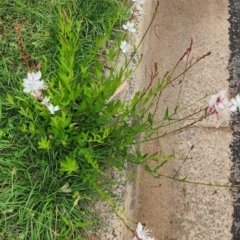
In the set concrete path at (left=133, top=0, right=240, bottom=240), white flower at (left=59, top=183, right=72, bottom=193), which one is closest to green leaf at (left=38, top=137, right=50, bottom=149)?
white flower at (left=59, top=183, right=72, bottom=193)

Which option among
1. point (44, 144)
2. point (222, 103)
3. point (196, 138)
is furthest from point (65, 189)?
point (196, 138)

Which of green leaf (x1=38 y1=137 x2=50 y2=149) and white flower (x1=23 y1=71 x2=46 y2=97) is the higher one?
white flower (x1=23 y1=71 x2=46 y2=97)

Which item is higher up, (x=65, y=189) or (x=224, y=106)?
(x=224, y=106)

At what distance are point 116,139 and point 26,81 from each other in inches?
24.1

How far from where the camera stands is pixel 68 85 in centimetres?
191

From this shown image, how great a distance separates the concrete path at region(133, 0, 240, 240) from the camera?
7.79 feet

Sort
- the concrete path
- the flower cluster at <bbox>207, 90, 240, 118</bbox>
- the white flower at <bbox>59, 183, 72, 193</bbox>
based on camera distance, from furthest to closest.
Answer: the concrete path < the white flower at <bbox>59, 183, 72, 193</bbox> < the flower cluster at <bbox>207, 90, 240, 118</bbox>

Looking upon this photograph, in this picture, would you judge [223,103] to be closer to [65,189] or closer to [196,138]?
[65,189]

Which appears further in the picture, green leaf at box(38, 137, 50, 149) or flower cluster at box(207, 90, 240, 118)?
green leaf at box(38, 137, 50, 149)

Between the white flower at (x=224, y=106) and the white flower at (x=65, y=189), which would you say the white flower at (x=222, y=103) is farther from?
the white flower at (x=65, y=189)

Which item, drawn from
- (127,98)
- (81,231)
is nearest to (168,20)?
(127,98)

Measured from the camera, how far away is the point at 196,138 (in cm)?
262

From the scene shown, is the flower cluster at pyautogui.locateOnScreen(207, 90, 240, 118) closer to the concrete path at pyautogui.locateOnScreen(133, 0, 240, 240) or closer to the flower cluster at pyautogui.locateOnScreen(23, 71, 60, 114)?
the flower cluster at pyautogui.locateOnScreen(23, 71, 60, 114)

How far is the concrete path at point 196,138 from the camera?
2.38 meters
